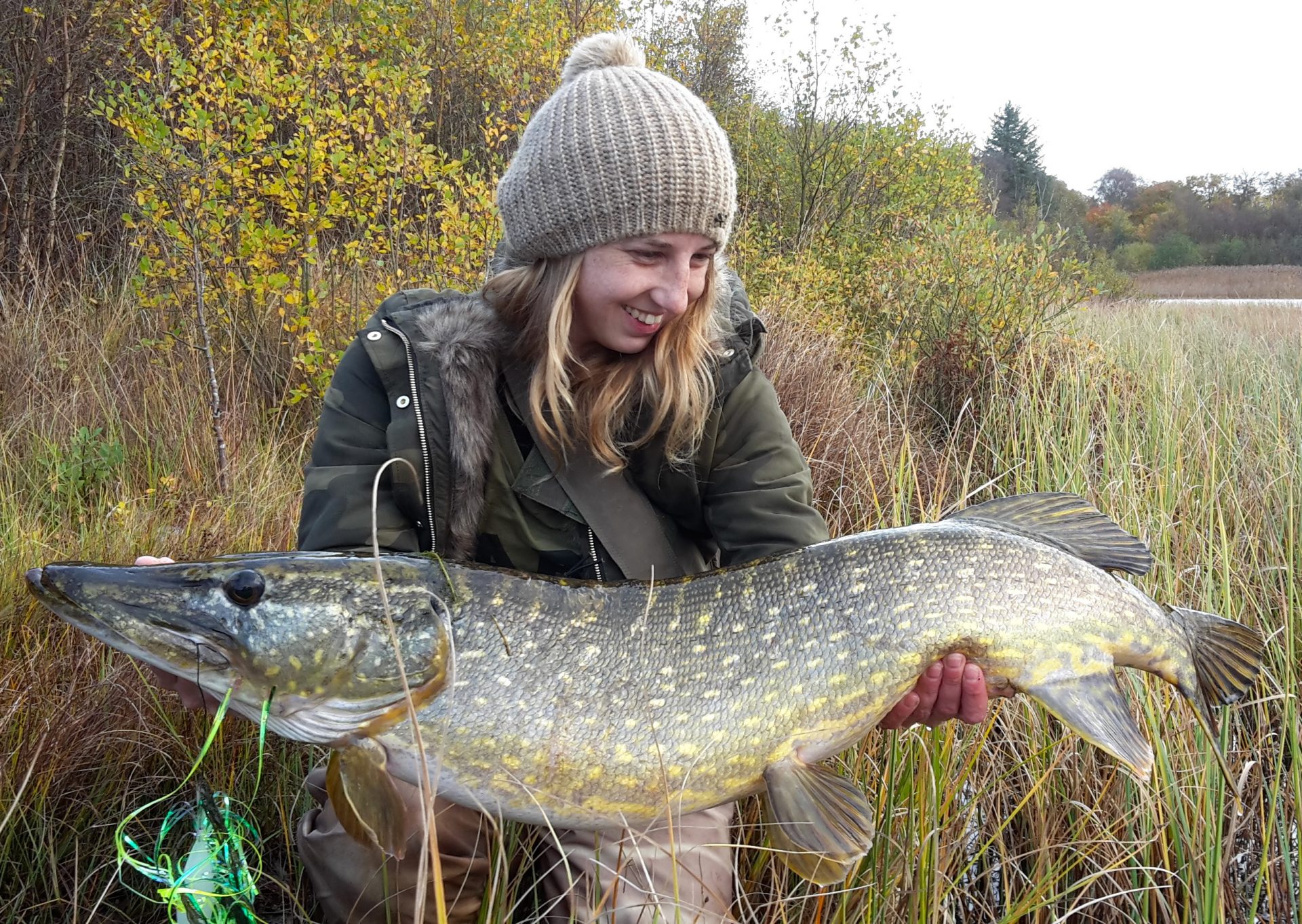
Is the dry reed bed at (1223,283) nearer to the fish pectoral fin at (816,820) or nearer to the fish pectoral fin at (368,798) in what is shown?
the fish pectoral fin at (816,820)

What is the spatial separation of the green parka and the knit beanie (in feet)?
0.83

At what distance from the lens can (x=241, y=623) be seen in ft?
4.56

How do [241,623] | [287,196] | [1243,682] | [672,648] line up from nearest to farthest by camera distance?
[241,623]
[672,648]
[1243,682]
[287,196]

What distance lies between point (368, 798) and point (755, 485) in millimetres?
983

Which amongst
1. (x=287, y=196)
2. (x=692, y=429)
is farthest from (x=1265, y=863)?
(x=287, y=196)

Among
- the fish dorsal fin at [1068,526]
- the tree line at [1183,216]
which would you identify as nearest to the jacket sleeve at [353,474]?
the fish dorsal fin at [1068,526]

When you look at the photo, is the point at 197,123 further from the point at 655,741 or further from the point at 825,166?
the point at 825,166

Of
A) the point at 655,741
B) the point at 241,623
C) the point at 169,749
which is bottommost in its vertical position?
the point at 169,749

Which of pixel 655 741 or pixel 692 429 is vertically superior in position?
pixel 692 429

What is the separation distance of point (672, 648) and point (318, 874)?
0.84 m

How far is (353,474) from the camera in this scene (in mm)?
1864

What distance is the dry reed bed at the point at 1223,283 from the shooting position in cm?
1900

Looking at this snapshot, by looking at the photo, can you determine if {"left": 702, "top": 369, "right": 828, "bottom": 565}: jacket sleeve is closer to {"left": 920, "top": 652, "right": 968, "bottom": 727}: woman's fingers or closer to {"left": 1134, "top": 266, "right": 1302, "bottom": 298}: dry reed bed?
{"left": 920, "top": 652, "right": 968, "bottom": 727}: woman's fingers

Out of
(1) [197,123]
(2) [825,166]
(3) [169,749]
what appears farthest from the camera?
(2) [825,166]
